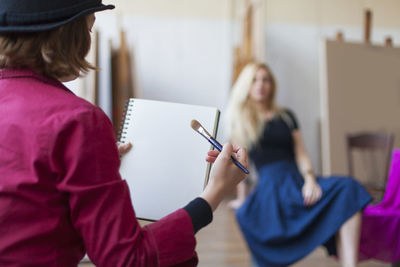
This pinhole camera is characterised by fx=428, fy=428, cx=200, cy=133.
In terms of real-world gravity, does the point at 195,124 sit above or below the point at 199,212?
above

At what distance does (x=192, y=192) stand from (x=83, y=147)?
0.35 m

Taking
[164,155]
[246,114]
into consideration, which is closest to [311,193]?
[246,114]

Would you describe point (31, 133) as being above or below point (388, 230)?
above

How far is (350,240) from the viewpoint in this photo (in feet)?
6.73

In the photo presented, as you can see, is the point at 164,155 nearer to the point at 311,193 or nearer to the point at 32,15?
the point at 32,15

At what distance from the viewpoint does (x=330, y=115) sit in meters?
4.01

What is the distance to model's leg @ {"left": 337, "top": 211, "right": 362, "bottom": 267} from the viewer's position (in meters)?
2.05

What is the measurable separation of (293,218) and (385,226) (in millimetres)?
439

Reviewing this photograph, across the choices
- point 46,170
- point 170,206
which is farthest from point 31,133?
point 170,206

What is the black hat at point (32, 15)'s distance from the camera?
0.68m

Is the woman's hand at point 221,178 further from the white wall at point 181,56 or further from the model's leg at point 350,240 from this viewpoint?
A: the white wall at point 181,56

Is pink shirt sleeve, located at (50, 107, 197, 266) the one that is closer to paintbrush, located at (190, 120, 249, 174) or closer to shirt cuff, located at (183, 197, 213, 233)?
shirt cuff, located at (183, 197, 213, 233)

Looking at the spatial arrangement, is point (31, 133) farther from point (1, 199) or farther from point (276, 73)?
point (276, 73)

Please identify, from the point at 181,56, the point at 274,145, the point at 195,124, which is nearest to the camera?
the point at 195,124
